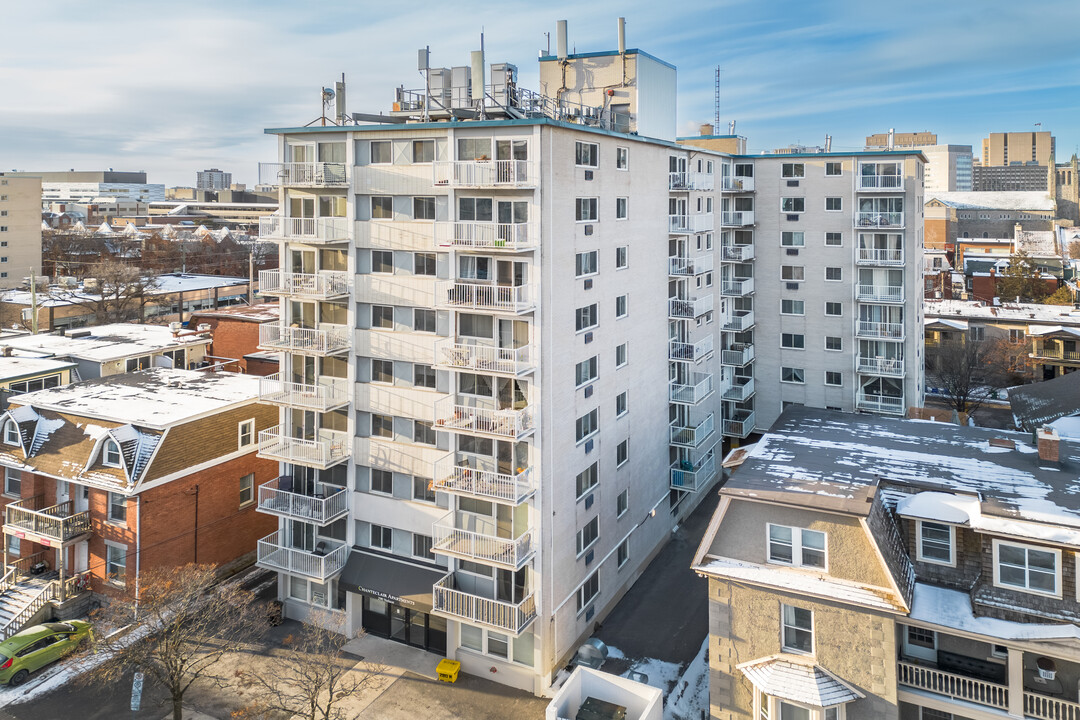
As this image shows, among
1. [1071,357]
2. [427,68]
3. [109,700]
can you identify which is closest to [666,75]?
[427,68]

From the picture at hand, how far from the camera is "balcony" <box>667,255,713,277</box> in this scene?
123 ft

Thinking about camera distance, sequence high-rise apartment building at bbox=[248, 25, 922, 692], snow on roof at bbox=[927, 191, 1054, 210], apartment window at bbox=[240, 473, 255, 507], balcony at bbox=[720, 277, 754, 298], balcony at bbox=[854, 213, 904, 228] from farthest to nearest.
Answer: snow on roof at bbox=[927, 191, 1054, 210], balcony at bbox=[720, 277, 754, 298], balcony at bbox=[854, 213, 904, 228], apartment window at bbox=[240, 473, 255, 507], high-rise apartment building at bbox=[248, 25, 922, 692]

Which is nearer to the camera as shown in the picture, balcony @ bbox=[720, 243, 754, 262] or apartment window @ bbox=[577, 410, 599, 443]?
apartment window @ bbox=[577, 410, 599, 443]

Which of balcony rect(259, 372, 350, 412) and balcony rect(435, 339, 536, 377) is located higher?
balcony rect(435, 339, 536, 377)

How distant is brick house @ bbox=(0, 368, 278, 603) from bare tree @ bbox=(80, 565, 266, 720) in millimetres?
2107

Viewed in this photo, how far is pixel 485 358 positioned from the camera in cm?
2606

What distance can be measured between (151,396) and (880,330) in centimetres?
4068

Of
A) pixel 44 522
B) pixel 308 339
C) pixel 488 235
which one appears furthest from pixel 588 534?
pixel 44 522

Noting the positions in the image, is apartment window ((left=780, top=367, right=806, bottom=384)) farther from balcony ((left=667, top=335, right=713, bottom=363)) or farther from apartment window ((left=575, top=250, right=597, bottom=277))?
apartment window ((left=575, top=250, right=597, bottom=277))

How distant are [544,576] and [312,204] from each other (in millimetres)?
16743

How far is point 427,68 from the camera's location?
28.8m

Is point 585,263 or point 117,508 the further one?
point 117,508

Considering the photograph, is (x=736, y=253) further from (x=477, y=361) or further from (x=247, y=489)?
(x=247, y=489)

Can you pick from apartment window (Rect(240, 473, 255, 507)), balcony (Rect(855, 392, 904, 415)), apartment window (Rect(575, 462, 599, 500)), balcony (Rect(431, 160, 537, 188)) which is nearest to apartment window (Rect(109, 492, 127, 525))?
apartment window (Rect(240, 473, 255, 507))
